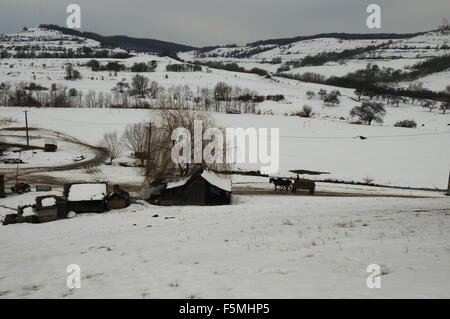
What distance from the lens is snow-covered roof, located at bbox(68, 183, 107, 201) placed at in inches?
949

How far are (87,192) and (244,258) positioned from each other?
20142 mm

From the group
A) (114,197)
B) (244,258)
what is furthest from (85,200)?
(244,258)

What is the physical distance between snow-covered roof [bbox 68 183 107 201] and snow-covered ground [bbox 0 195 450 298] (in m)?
8.18

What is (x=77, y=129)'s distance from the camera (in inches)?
2906

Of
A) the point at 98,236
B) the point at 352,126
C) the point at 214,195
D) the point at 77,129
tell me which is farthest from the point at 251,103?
the point at 98,236

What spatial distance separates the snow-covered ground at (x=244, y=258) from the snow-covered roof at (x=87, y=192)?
26.8ft

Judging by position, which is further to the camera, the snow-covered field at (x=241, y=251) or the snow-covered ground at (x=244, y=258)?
the snow-covered field at (x=241, y=251)

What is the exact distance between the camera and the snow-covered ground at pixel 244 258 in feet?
21.8

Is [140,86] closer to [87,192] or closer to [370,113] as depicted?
[370,113]

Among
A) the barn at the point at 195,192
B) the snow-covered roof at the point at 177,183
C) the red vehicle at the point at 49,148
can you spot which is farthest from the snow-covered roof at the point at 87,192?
the red vehicle at the point at 49,148

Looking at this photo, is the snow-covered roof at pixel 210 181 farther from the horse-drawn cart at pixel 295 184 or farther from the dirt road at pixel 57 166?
the dirt road at pixel 57 166

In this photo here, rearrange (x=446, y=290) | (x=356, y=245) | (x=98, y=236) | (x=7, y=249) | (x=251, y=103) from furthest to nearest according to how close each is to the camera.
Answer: (x=251, y=103), (x=98, y=236), (x=7, y=249), (x=356, y=245), (x=446, y=290)
